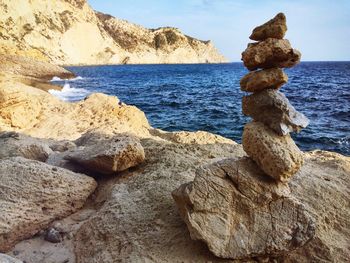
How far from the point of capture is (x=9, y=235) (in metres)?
5.70

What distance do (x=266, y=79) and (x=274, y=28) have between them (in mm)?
695

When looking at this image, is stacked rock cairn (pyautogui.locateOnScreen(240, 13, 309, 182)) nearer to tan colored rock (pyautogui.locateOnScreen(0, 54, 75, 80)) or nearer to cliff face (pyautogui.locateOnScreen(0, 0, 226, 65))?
tan colored rock (pyautogui.locateOnScreen(0, 54, 75, 80))

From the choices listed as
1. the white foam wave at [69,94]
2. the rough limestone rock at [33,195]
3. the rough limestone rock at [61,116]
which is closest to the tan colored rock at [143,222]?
the rough limestone rock at [33,195]

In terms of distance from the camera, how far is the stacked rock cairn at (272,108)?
5.02 metres

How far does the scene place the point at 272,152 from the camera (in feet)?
16.5

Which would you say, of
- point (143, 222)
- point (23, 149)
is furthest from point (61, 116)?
point (143, 222)

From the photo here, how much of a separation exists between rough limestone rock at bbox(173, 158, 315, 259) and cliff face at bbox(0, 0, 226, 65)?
125 feet

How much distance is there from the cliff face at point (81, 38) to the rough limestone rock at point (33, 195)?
116ft

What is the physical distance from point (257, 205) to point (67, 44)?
9936 cm

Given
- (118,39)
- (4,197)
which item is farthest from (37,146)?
(118,39)

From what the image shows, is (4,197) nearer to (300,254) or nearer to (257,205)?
(257,205)

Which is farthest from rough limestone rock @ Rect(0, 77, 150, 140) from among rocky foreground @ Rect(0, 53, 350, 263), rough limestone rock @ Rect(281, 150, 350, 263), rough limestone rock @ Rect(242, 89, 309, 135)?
rough limestone rock @ Rect(242, 89, 309, 135)

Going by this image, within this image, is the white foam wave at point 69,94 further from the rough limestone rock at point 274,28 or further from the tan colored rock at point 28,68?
the rough limestone rock at point 274,28

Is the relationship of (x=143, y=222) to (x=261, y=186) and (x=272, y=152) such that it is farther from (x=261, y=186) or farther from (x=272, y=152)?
(x=272, y=152)
